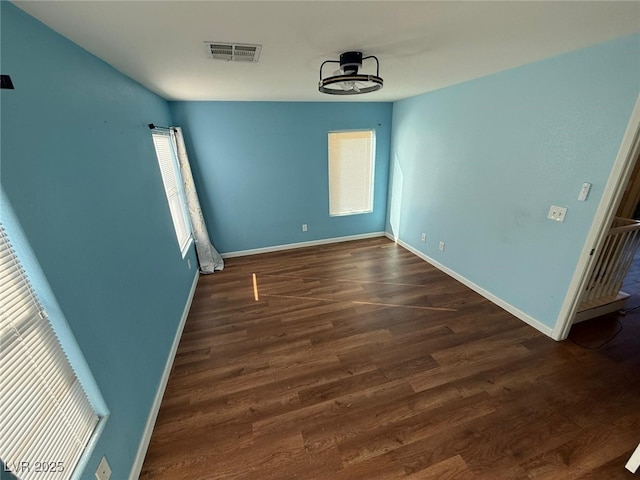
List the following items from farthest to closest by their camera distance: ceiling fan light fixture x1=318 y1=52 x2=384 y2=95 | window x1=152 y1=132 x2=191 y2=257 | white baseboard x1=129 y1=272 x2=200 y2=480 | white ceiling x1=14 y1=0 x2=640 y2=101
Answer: window x1=152 y1=132 x2=191 y2=257 < ceiling fan light fixture x1=318 y1=52 x2=384 y2=95 < white baseboard x1=129 y1=272 x2=200 y2=480 < white ceiling x1=14 y1=0 x2=640 y2=101

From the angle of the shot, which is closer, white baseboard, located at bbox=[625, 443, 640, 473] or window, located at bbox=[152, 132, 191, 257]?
white baseboard, located at bbox=[625, 443, 640, 473]

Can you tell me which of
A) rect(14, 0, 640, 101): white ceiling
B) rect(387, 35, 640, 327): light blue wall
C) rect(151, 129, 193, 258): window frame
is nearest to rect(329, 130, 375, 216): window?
rect(387, 35, 640, 327): light blue wall

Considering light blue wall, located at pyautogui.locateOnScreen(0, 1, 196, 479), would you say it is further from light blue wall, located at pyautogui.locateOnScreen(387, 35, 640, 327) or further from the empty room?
light blue wall, located at pyautogui.locateOnScreen(387, 35, 640, 327)

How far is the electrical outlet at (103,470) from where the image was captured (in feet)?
3.78

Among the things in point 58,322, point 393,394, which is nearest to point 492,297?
point 393,394

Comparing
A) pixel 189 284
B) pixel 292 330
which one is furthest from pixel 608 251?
pixel 189 284

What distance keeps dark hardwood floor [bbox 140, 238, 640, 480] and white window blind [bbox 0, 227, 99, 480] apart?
0.70 meters

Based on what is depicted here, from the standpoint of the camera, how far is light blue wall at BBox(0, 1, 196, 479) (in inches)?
38.8

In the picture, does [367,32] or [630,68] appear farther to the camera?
[630,68]

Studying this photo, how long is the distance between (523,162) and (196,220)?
3.72 metres

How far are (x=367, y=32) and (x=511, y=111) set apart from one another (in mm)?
1756

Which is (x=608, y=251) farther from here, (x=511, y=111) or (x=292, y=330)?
(x=292, y=330)

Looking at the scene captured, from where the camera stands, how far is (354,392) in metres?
1.88

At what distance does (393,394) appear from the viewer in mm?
1853
